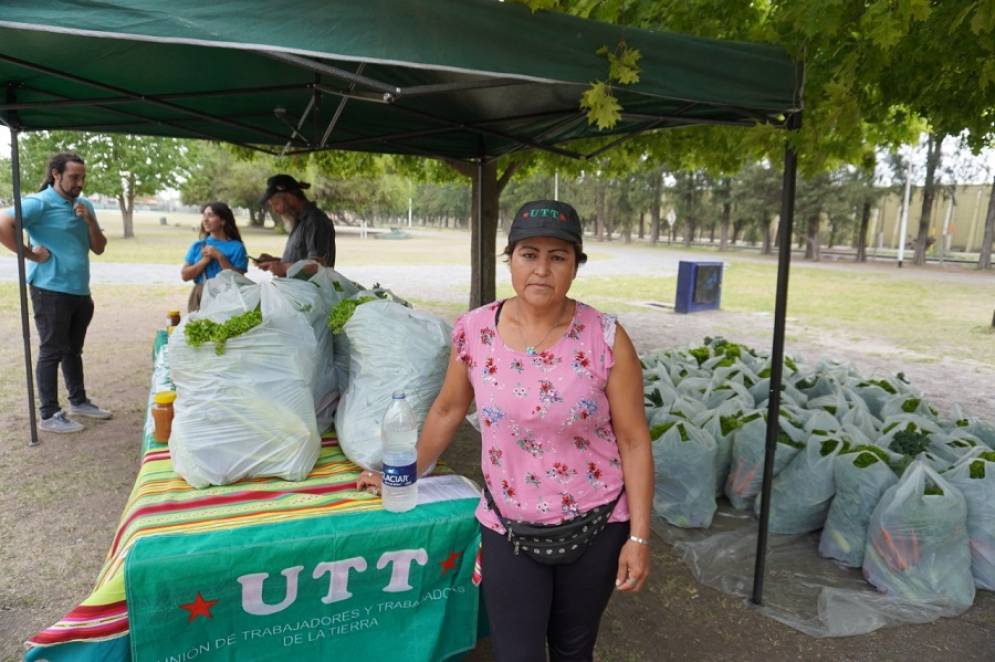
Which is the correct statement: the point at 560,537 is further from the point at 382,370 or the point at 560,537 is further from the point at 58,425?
the point at 58,425

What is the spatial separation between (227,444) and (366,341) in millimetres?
693

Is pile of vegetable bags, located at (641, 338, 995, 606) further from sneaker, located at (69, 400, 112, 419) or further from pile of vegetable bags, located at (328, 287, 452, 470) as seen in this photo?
sneaker, located at (69, 400, 112, 419)

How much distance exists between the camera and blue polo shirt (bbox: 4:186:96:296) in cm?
448

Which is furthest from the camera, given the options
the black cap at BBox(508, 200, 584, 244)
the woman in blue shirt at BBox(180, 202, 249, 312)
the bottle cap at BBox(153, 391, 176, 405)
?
the woman in blue shirt at BBox(180, 202, 249, 312)

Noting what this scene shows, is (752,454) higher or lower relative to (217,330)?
lower

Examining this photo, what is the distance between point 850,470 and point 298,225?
4077 mm

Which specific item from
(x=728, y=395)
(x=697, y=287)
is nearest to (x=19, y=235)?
(x=728, y=395)

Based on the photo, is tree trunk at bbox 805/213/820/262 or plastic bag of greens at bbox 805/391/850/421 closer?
plastic bag of greens at bbox 805/391/850/421

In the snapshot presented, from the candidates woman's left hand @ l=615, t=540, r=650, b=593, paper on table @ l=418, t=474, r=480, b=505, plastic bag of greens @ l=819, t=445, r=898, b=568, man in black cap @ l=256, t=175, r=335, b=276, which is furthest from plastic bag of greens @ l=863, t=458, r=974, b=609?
man in black cap @ l=256, t=175, r=335, b=276

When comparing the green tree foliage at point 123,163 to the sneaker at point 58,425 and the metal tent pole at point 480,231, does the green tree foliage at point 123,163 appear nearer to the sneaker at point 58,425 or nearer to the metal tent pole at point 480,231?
the metal tent pole at point 480,231

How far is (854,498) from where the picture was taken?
322cm

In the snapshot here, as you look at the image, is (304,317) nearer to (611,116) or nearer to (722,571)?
(611,116)

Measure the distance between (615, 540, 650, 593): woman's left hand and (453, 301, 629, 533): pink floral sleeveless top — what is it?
0.08 metres

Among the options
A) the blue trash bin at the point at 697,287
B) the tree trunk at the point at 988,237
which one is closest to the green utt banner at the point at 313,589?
the blue trash bin at the point at 697,287
